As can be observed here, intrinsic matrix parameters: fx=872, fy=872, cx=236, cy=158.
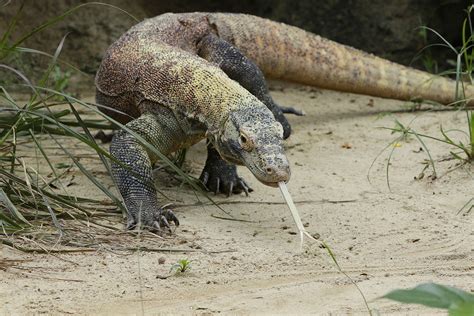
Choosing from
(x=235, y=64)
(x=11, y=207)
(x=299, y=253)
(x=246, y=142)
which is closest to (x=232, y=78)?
(x=235, y=64)

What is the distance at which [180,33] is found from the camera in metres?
5.75

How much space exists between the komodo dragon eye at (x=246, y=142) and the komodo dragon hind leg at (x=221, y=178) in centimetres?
101

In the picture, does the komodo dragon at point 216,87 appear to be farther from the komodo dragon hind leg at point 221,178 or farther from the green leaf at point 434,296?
the green leaf at point 434,296

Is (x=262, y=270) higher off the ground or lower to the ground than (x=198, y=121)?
lower

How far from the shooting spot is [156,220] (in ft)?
14.4

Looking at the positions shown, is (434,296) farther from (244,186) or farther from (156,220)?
(244,186)

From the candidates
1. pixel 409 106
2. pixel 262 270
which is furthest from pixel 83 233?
pixel 409 106

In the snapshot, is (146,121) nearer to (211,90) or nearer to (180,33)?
(211,90)

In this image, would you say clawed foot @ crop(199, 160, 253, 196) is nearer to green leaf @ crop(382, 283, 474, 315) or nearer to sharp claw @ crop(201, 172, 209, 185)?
sharp claw @ crop(201, 172, 209, 185)

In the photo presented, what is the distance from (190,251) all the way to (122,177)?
0.85 metres

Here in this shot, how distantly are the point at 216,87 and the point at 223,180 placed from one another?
0.75 m

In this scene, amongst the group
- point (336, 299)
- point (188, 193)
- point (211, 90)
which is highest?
point (211, 90)

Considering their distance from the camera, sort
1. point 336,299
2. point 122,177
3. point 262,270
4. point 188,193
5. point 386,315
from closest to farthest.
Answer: point 386,315
point 336,299
point 262,270
point 122,177
point 188,193

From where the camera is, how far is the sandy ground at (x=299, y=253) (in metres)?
3.31
